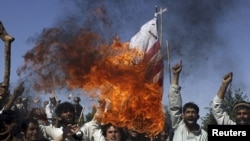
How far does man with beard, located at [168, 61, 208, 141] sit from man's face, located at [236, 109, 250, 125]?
573 mm

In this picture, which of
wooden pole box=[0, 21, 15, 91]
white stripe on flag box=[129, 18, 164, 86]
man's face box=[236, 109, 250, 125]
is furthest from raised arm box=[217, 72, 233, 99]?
wooden pole box=[0, 21, 15, 91]

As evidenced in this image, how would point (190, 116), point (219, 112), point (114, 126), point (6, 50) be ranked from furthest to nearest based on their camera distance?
1. point (6, 50)
2. point (219, 112)
3. point (190, 116)
4. point (114, 126)

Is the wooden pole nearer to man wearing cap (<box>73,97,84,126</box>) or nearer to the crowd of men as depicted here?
the crowd of men

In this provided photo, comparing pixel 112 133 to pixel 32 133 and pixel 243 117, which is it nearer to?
pixel 32 133

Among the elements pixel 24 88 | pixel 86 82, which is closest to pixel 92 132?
pixel 86 82

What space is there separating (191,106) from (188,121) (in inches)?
9.4

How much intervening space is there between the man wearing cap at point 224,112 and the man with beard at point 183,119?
42 cm

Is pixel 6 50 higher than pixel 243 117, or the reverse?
pixel 6 50

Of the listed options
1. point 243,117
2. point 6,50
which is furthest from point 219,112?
point 6,50

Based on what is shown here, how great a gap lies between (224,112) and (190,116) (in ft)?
2.46

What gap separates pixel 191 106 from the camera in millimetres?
8938

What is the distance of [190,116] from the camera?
350 inches

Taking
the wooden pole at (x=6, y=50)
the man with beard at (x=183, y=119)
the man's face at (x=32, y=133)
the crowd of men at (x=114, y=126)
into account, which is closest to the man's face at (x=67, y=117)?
the crowd of men at (x=114, y=126)

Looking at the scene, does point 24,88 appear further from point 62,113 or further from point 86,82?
point 62,113
